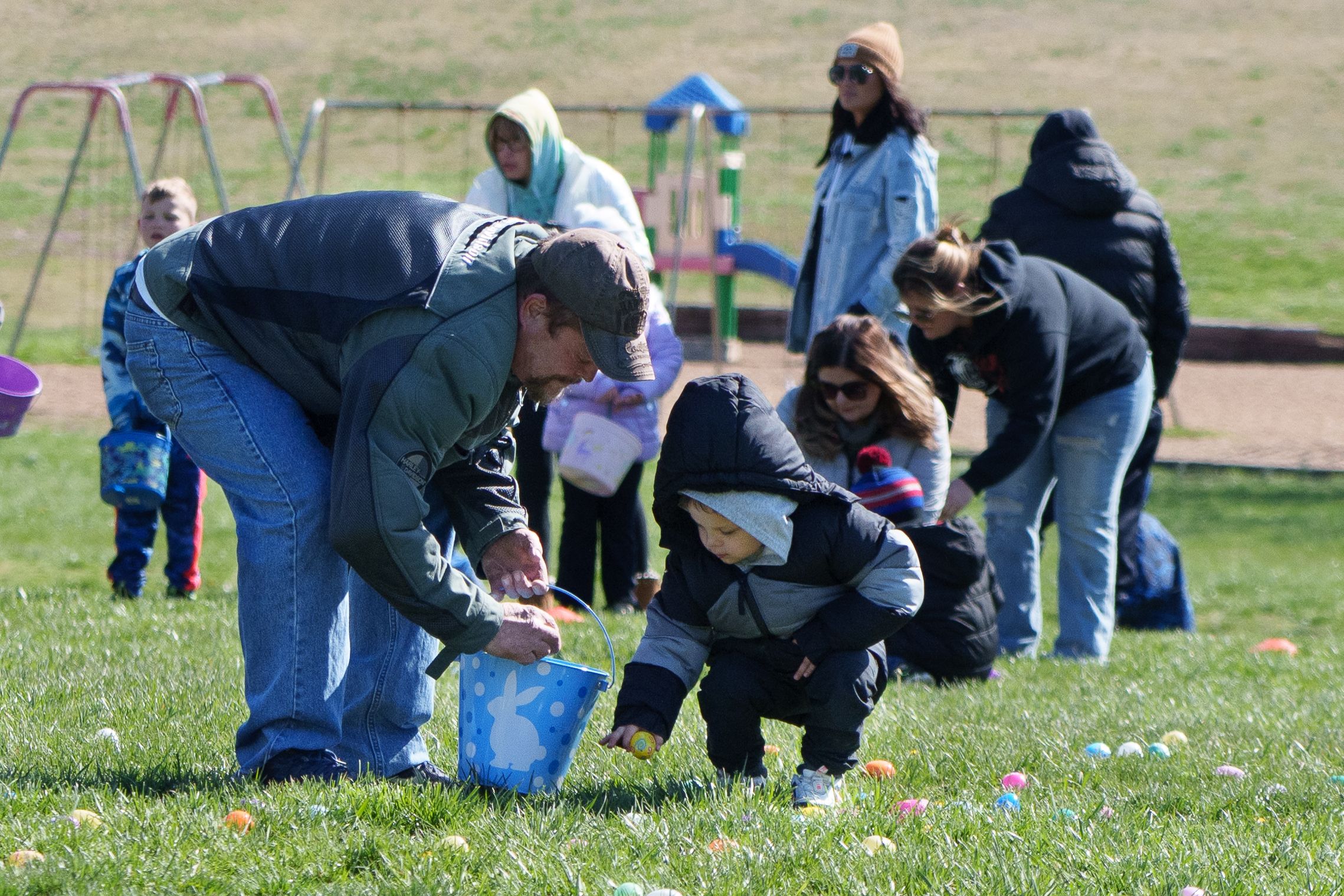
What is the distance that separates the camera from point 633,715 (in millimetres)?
3527

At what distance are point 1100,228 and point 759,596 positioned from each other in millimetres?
3695

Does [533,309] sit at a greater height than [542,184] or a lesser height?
greater

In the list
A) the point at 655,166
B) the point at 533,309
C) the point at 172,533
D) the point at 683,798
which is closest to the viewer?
the point at 533,309

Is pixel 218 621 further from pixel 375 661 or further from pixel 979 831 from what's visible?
pixel 979 831

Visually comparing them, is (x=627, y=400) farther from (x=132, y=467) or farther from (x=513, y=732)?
(x=513, y=732)

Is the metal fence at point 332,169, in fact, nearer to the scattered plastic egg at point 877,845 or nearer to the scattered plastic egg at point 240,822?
the scattered plastic egg at point 240,822

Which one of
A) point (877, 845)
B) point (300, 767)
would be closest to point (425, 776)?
point (300, 767)

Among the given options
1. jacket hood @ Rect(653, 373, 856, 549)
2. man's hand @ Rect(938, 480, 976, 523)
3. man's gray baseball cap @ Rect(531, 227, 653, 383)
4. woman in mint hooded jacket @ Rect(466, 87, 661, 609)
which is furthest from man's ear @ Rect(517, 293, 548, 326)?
woman in mint hooded jacket @ Rect(466, 87, 661, 609)

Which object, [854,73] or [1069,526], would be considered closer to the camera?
[854,73]

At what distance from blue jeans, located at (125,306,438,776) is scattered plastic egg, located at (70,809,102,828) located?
0.42 metres

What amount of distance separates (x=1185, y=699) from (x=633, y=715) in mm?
2485

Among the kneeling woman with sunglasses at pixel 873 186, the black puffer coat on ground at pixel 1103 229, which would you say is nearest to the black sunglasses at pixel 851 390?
the kneeling woman with sunglasses at pixel 873 186

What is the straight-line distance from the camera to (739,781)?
360cm

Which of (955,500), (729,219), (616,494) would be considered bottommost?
(729,219)
